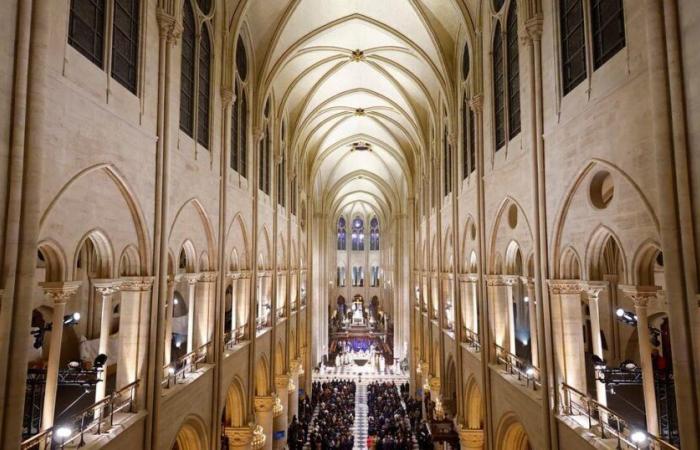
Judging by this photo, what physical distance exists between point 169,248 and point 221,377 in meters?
4.83

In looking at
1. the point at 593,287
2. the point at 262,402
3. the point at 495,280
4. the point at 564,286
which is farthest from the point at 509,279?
the point at 262,402

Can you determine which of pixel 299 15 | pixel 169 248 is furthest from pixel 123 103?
pixel 299 15

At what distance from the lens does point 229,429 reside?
15430 mm

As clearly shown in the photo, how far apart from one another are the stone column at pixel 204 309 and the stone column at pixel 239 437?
4831 millimetres

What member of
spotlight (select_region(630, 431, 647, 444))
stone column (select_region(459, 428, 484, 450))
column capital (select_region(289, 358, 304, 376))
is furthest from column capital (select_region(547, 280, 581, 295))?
column capital (select_region(289, 358, 304, 376))

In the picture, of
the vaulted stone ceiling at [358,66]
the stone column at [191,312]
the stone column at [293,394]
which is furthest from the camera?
the stone column at [293,394]

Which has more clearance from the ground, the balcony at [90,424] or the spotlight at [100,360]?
the spotlight at [100,360]

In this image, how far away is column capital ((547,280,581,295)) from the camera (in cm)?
871

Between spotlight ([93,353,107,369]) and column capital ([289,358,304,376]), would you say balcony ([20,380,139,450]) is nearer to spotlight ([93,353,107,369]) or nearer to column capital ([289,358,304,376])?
spotlight ([93,353,107,369])

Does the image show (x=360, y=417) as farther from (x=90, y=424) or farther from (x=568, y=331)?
(x=90, y=424)

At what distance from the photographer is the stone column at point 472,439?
15070 mm

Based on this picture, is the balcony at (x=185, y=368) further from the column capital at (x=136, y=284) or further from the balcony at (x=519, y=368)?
the balcony at (x=519, y=368)

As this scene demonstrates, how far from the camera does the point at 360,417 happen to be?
29.1 metres

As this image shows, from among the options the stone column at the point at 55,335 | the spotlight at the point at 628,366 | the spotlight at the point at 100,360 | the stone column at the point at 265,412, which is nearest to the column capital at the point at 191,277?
the spotlight at the point at 100,360
